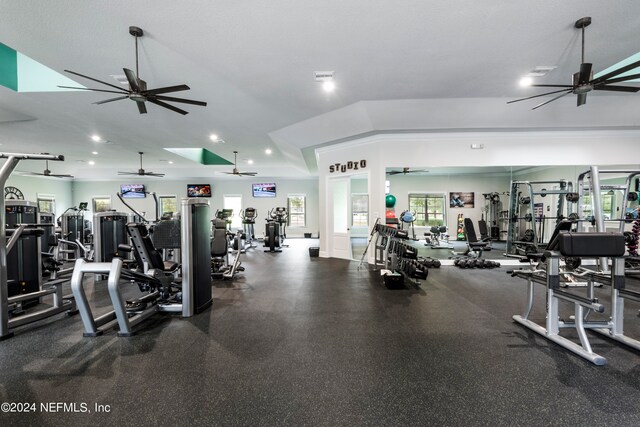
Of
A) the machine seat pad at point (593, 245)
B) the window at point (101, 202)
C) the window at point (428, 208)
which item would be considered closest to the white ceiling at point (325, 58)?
the window at point (428, 208)

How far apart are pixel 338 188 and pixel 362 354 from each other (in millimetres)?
5292

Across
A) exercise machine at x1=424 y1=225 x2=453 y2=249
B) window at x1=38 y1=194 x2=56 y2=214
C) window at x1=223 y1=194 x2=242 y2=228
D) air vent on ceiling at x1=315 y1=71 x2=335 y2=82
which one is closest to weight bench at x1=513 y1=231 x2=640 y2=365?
air vent on ceiling at x1=315 y1=71 x2=335 y2=82

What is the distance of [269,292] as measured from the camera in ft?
13.1

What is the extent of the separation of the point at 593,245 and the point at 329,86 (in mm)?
3846

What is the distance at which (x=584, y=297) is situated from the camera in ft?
7.33

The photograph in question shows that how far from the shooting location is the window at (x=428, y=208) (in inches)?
259

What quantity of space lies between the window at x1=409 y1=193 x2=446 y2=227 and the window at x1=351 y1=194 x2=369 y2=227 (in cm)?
115

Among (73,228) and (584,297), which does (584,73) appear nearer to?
(584,297)

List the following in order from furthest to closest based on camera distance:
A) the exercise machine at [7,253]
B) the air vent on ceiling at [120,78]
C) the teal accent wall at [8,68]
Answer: the teal accent wall at [8,68]
the air vent on ceiling at [120,78]
the exercise machine at [7,253]

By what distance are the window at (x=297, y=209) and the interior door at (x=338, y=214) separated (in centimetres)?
564

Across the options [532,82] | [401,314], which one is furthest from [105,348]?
[532,82]

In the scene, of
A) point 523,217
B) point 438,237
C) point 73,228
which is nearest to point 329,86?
point 523,217

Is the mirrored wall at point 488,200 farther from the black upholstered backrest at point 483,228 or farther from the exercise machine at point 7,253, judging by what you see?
the exercise machine at point 7,253

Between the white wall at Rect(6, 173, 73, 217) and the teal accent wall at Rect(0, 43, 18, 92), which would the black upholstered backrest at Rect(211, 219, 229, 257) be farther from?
the white wall at Rect(6, 173, 73, 217)
